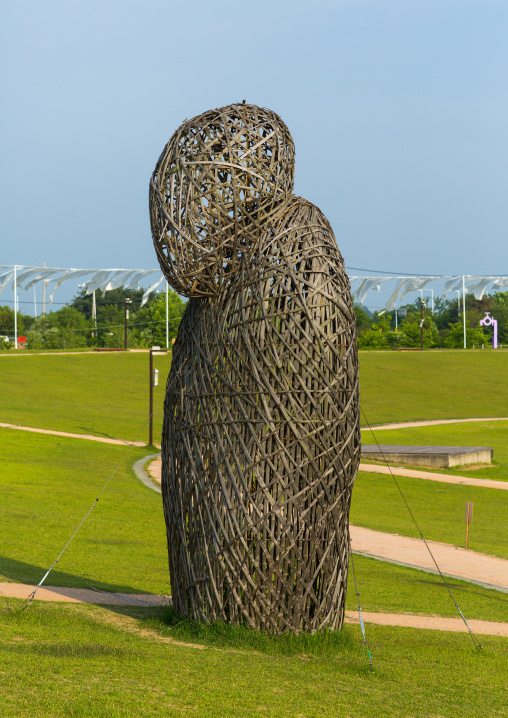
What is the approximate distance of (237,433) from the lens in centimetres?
686

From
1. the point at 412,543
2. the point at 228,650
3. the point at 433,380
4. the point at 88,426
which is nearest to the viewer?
the point at 228,650

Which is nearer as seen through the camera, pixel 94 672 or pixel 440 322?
pixel 94 672

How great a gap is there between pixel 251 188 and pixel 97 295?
9284cm

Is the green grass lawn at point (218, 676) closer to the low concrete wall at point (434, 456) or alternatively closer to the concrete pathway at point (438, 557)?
the concrete pathway at point (438, 557)

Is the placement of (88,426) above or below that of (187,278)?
below

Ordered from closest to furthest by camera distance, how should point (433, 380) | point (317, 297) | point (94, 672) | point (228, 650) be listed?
point (94, 672)
point (228, 650)
point (317, 297)
point (433, 380)

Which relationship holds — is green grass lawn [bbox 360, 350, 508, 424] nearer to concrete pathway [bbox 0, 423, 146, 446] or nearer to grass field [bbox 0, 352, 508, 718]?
concrete pathway [bbox 0, 423, 146, 446]

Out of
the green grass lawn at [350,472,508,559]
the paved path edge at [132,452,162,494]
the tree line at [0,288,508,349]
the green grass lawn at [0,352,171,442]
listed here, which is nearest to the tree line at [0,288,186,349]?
the tree line at [0,288,508,349]

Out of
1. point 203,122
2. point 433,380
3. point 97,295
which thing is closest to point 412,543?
point 203,122

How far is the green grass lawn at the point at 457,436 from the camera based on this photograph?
32.3 m

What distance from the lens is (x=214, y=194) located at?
709cm

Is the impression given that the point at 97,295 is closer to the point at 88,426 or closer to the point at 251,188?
the point at 88,426

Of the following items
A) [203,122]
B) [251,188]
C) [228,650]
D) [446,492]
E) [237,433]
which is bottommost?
[446,492]

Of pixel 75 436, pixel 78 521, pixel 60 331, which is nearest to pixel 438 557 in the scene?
pixel 78 521
